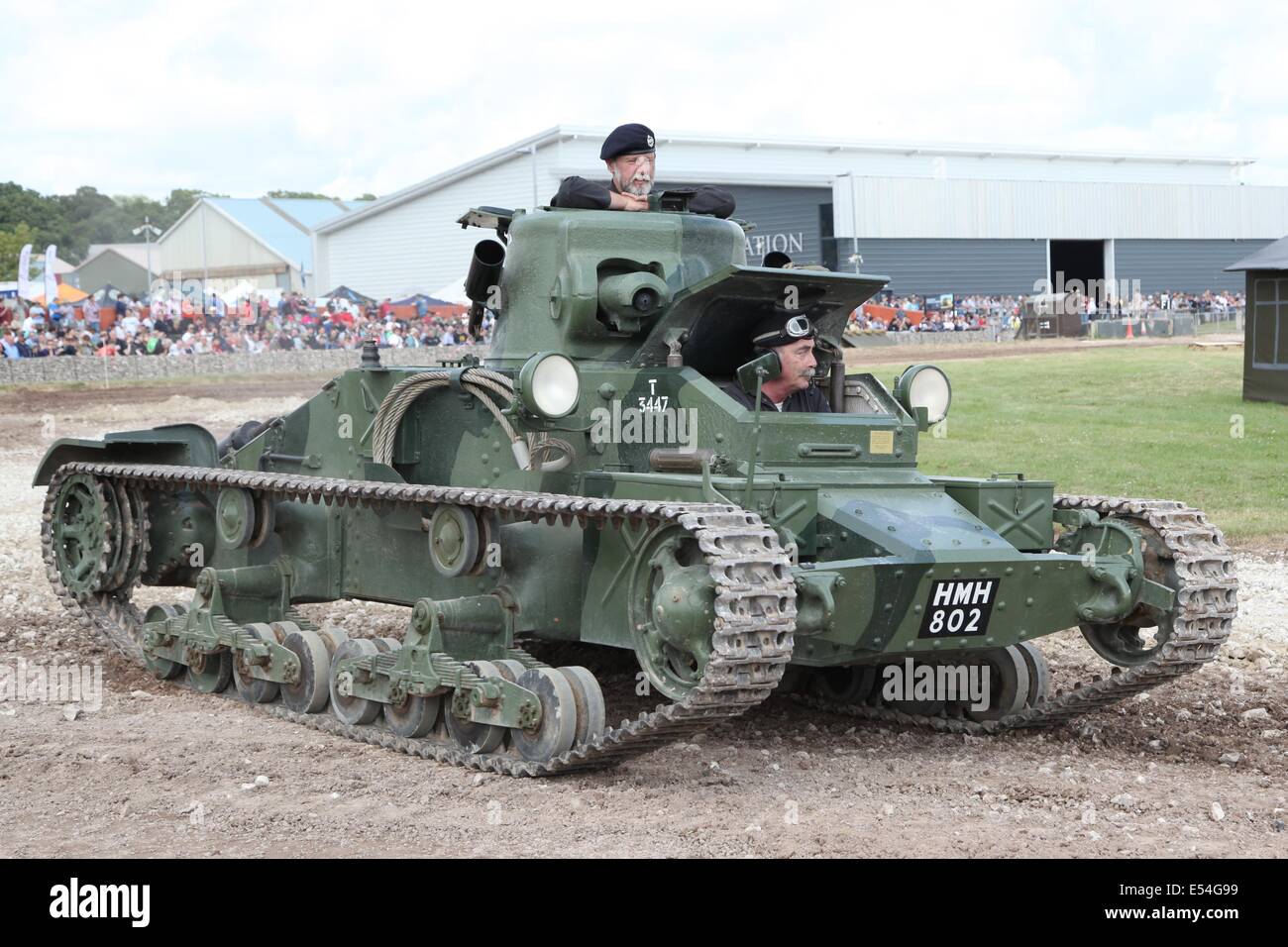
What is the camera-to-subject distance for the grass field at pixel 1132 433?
20277 millimetres

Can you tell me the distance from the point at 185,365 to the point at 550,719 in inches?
1318

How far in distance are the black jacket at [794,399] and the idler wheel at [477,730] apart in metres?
2.10

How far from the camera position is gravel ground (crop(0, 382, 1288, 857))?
7.73 meters

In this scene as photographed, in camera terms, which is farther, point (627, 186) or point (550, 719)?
point (627, 186)

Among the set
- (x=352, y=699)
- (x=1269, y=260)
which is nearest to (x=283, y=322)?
(x=1269, y=260)

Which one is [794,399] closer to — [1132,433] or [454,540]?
[454,540]

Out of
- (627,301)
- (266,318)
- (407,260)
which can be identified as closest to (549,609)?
(627,301)

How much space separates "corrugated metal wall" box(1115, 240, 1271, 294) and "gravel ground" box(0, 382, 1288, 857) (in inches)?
2098

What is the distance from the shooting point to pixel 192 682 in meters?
12.2

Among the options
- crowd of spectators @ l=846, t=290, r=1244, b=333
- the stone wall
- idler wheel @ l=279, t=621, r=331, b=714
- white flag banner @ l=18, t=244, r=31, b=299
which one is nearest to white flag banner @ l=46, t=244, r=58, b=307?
white flag banner @ l=18, t=244, r=31, b=299

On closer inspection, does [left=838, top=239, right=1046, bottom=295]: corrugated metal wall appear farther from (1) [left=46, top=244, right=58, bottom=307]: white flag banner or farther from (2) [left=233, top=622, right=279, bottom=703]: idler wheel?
(2) [left=233, top=622, right=279, bottom=703]: idler wheel

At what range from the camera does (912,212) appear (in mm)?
57562

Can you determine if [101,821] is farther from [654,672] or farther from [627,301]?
[627,301]

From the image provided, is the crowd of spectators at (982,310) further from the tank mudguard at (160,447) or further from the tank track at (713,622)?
the tank track at (713,622)
